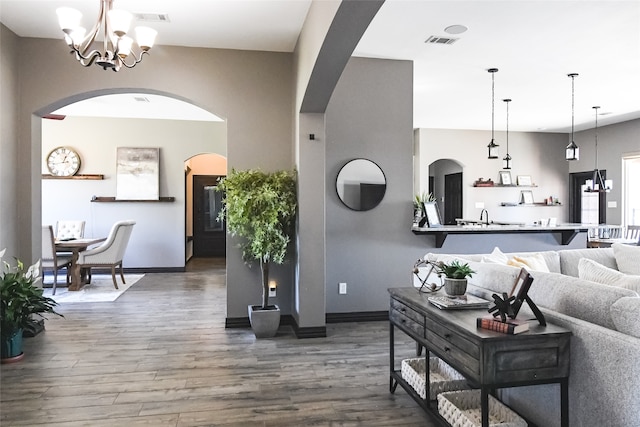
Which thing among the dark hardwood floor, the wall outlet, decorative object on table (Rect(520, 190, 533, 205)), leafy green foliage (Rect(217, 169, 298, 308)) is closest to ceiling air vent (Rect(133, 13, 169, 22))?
leafy green foliage (Rect(217, 169, 298, 308))

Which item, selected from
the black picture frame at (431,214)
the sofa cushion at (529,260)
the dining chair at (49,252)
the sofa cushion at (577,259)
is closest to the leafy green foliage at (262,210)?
the black picture frame at (431,214)

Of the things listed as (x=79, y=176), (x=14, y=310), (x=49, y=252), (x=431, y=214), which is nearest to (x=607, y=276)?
(x=431, y=214)

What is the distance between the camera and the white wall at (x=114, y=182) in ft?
26.9

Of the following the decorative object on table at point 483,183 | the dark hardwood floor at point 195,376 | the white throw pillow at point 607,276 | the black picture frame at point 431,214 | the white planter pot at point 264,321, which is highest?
the decorative object on table at point 483,183

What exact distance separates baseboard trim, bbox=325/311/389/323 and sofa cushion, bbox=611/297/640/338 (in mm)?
3167

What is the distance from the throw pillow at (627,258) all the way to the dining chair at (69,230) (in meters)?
7.86

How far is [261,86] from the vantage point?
472cm

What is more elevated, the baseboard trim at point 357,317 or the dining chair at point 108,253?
the dining chair at point 108,253

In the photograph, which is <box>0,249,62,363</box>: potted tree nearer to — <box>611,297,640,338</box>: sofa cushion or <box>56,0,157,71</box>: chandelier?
<box>56,0,157,71</box>: chandelier

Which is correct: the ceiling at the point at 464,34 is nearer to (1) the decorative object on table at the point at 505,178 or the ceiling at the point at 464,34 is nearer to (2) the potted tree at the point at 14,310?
(2) the potted tree at the point at 14,310

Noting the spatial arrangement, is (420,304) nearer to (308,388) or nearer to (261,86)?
(308,388)

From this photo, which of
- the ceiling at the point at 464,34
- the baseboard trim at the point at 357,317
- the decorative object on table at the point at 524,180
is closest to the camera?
the ceiling at the point at 464,34

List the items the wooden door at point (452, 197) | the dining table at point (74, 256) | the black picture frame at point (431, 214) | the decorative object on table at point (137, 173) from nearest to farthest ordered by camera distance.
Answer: the black picture frame at point (431, 214) < the dining table at point (74, 256) < the decorative object on table at point (137, 173) < the wooden door at point (452, 197)

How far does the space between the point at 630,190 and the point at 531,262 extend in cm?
627
